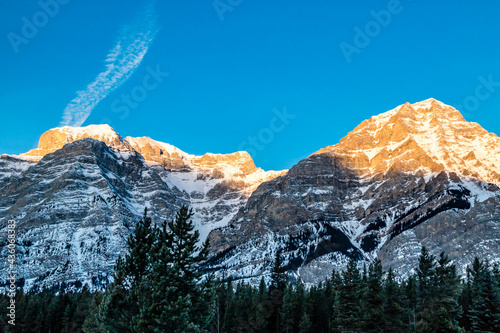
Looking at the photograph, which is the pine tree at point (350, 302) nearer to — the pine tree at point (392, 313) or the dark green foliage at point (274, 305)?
the dark green foliage at point (274, 305)

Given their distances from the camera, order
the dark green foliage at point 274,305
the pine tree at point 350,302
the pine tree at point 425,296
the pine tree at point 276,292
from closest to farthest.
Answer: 1. the dark green foliage at point 274,305
2. the pine tree at point 425,296
3. the pine tree at point 350,302
4. the pine tree at point 276,292

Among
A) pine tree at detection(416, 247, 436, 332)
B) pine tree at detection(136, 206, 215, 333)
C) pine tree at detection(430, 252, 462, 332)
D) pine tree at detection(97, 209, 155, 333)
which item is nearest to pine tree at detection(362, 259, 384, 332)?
pine tree at detection(416, 247, 436, 332)

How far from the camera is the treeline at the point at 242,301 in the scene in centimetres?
3334

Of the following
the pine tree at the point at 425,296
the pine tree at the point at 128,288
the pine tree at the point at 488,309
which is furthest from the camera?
the pine tree at the point at 488,309

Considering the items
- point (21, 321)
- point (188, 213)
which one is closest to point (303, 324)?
point (188, 213)

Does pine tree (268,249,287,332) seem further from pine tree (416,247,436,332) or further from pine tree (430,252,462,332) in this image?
pine tree (430,252,462,332)

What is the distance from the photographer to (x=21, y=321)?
9412cm

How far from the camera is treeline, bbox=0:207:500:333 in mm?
33344

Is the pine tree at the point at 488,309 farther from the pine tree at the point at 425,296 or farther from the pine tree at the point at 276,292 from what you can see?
the pine tree at the point at 276,292

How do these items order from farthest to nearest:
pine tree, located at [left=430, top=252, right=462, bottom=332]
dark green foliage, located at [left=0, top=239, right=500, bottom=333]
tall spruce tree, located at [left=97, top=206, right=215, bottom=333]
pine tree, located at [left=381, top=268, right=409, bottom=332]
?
1. pine tree, located at [left=381, top=268, right=409, bottom=332]
2. pine tree, located at [left=430, top=252, right=462, bottom=332]
3. dark green foliage, located at [left=0, top=239, right=500, bottom=333]
4. tall spruce tree, located at [left=97, top=206, right=215, bottom=333]

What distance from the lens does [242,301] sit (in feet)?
315

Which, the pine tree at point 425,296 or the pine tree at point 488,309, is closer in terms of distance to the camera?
the pine tree at point 425,296

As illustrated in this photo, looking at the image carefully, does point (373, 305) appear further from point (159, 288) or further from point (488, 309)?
point (159, 288)

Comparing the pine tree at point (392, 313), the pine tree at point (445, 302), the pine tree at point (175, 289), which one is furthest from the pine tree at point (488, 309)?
the pine tree at point (175, 289)
